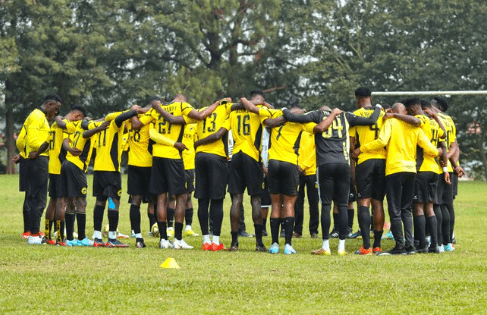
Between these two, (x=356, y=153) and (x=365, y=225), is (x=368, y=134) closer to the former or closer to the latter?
(x=356, y=153)

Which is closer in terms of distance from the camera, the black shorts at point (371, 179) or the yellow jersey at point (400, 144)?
the yellow jersey at point (400, 144)

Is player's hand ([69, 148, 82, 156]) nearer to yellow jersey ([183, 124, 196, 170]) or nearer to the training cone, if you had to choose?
yellow jersey ([183, 124, 196, 170])

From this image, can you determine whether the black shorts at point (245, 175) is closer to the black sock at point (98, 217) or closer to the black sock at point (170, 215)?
the black sock at point (98, 217)

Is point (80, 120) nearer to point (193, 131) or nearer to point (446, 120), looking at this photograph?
point (193, 131)

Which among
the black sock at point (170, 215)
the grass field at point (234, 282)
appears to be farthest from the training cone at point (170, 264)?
the black sock at point (170, 215)

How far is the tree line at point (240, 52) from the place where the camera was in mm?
Answer: 56250

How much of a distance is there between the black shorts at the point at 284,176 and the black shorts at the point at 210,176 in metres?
0.77

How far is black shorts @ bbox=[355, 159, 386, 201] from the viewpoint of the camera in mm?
13266

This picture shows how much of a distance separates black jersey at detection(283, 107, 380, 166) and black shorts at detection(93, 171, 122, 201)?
9.74 ft

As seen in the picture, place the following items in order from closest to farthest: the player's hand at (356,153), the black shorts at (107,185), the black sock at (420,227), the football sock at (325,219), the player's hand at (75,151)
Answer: the football sock at (325,219), the player's hand at (356,153), the black sock at (420,227), the black shorts at (107,185), the player's hand at (75,151)

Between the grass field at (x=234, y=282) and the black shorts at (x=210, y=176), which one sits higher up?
the black shorts at (x=210, y=176)

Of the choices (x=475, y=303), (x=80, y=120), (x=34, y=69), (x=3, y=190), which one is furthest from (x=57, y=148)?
(x=34, y=69)

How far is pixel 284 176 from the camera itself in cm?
1320

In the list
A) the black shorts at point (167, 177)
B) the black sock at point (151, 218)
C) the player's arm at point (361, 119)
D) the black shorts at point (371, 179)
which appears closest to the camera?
the player's arm at point (361, 119)
